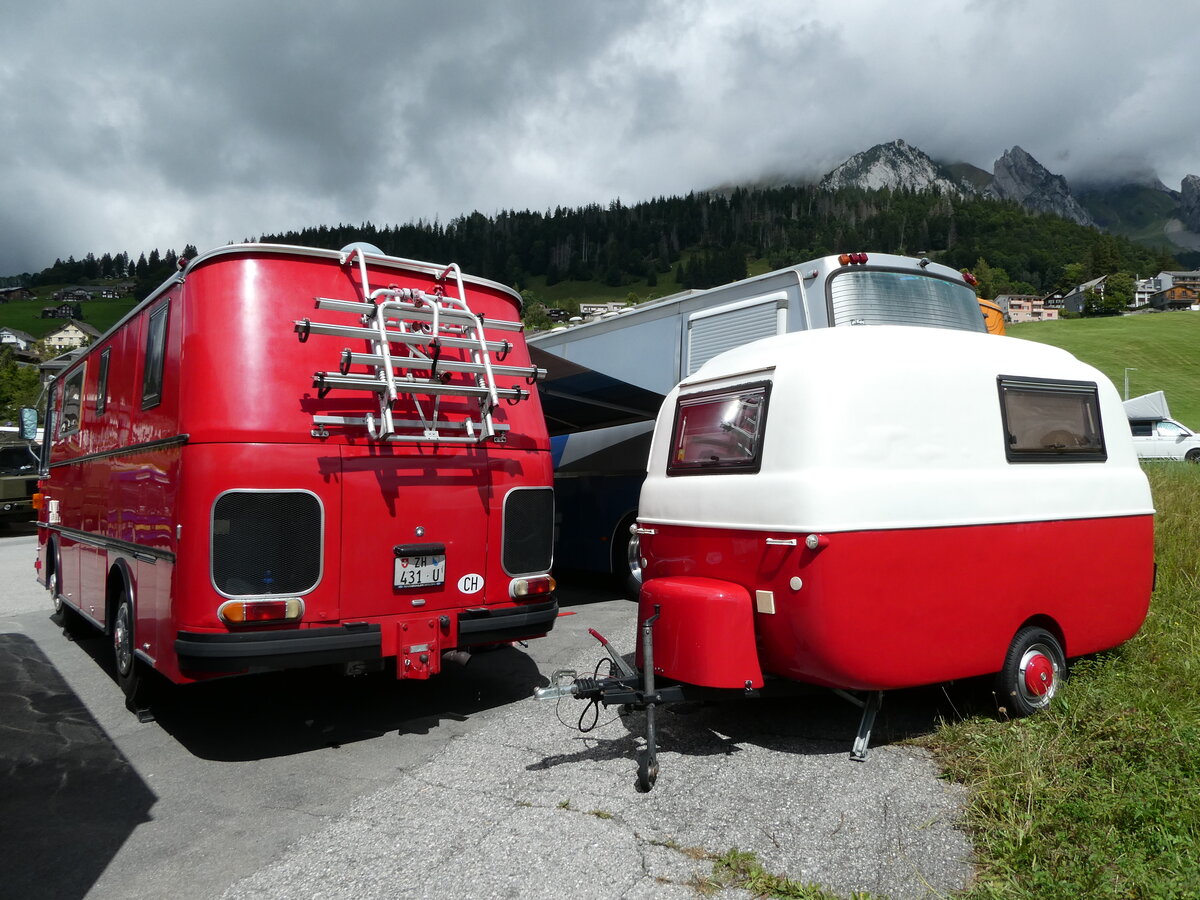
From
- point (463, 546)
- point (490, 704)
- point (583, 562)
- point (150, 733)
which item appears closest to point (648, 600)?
point (463, 546)

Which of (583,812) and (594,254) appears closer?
(583,812)

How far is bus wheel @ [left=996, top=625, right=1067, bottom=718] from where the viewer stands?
5.25 meters

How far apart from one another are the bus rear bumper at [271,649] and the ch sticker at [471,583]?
0.68 metres

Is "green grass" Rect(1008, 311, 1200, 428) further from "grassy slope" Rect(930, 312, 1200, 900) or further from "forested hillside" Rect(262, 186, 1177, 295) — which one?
"forested hillside" Rect(262, 186, 1177, 295)

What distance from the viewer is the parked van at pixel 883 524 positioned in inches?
187

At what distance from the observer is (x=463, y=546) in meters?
5.76

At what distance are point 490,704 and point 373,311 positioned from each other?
9.40 feet

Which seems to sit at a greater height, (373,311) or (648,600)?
(373,311)

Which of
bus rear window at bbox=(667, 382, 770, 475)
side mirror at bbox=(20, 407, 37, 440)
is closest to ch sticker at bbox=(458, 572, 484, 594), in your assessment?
bus rear window at bbox=(667, 382, 770, 475)

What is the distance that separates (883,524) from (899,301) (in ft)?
13.0

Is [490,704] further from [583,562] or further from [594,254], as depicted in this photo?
[594,254]

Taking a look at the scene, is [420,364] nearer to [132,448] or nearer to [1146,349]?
[132,448]

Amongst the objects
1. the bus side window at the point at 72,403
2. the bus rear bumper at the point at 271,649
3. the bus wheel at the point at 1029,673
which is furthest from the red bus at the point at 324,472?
Result: the bus wheel at the point at 1029,673

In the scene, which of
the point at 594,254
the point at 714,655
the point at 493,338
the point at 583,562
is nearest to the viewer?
the point at 714,655
